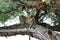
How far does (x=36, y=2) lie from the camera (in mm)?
836

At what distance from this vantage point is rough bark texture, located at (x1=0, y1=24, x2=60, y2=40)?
0.86 meters

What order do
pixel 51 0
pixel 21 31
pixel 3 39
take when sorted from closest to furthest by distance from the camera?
pixel 51 0 → pixel 21 31 → pixel 3 39

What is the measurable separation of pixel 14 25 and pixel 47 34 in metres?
0.25

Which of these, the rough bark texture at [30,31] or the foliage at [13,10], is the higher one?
the foliage at [13,10]

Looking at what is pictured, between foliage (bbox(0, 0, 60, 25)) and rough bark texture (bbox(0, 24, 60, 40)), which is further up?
foliage (bbox(0, 0, 60, 25))

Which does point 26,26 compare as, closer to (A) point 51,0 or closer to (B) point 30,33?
(B) point 30,33

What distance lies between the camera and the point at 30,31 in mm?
916

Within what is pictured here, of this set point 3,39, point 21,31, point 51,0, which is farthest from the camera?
point 3,39

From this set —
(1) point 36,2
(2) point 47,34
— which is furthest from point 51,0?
(2) point 47,34

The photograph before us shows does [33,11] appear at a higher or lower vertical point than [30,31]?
higher

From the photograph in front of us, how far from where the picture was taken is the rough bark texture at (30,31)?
860 millimetres

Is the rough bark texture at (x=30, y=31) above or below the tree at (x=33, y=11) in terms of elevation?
below

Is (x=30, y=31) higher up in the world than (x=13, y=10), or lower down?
lower down

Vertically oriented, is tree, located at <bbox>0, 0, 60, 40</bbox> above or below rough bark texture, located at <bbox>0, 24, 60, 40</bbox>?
above
